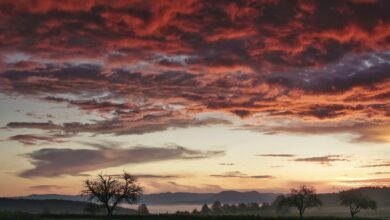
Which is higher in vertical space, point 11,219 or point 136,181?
point 136,181

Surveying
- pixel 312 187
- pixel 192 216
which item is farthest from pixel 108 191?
pixel 312 187

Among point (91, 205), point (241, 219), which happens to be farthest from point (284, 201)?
point (91, 205)

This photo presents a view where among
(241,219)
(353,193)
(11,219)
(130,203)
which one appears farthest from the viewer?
(353,193)

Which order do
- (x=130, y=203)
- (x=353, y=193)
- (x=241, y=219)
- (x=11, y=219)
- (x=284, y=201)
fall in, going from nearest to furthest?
1. (x=11, y=219)
2. (x=241, y=219)
3. (x=130, y=203)
4. (x=284, y=201)
5. (x=353, y=193)

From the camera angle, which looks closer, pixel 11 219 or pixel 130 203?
pixel 11 219

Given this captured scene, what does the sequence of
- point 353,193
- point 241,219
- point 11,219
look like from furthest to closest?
point 353,193 → point 241,219 → point 11,219

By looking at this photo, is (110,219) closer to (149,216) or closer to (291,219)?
(149,216)

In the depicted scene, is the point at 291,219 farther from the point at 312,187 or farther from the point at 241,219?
the point at 312,187

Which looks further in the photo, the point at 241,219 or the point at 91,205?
the point at 91,205

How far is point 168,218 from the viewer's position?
106 meters

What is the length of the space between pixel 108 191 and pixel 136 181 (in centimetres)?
773

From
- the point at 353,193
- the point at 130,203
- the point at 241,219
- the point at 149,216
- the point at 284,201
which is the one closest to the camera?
the point at 241,219

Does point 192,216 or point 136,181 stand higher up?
point 136,181

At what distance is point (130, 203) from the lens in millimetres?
123062
